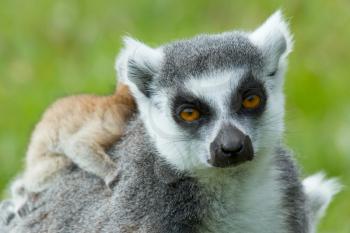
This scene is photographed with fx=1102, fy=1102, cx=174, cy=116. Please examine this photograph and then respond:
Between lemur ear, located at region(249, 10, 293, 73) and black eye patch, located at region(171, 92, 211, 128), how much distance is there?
56 centimetres

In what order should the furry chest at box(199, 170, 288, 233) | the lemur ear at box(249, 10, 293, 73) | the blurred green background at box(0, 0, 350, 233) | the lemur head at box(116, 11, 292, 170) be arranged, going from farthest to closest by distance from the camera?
the blurred green background at box(0, 0, 350, 233) → the lemur ear at box(249, 10, 293, 73) → the furry chest at box(199, 170, 288, 233) → the lemur head at box(116, 11, 292, 170)

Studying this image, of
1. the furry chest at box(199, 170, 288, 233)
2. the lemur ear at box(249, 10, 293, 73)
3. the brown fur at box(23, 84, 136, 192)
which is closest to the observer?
the furry chest at box(199, 170, 288, 233)

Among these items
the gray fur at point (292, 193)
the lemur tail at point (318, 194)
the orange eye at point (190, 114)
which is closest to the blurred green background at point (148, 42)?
the lemur tail at point (318, 194)

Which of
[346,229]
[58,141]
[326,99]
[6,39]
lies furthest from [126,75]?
[6,39]

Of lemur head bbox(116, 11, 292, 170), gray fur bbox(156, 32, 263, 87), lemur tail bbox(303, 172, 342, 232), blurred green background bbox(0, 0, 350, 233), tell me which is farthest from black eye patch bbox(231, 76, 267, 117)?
blurred green background bbox(0, 0, 350, 233)

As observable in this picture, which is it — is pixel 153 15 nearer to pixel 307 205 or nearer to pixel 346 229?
pixel 346 229

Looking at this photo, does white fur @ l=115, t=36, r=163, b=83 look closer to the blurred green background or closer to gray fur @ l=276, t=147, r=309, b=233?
gray fur @ l=276, t=147, r=309, b=233

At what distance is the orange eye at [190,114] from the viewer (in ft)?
22.4

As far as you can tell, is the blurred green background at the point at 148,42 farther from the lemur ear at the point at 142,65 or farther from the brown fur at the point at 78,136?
the lemur ear at the point at 142,65

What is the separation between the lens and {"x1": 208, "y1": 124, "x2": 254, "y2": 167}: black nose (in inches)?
259

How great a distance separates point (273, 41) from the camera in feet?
23.4

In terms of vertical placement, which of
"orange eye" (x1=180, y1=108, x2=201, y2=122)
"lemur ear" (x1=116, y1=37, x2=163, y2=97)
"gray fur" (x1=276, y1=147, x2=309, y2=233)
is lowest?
"orange eye" (x1=180, y1=108, x2=201, y2=122)

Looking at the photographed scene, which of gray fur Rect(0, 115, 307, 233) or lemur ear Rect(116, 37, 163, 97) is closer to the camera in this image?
gray fur Rect(0, 115, 307, 233)

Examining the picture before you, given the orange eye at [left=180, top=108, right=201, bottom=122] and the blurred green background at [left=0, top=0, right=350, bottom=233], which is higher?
the blurred green background at [left=0, top=0, right=350, bottom=233]
